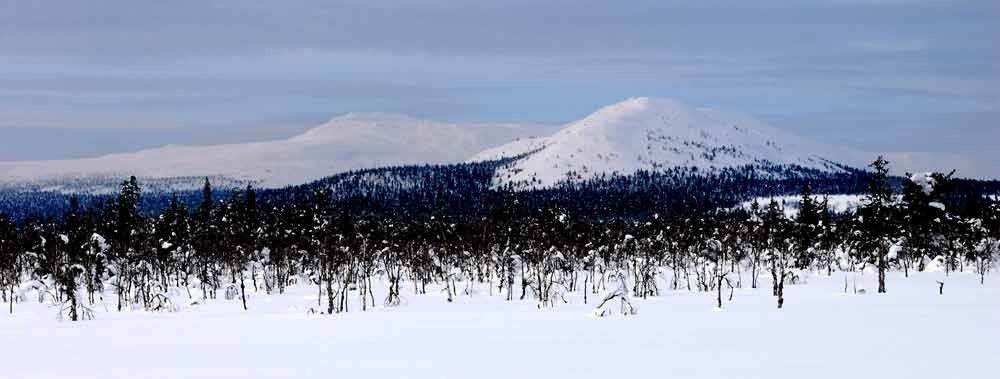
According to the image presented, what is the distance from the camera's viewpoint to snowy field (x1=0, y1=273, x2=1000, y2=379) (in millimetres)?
16391

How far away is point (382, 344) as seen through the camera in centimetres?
2103

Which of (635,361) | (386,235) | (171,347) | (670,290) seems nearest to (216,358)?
(171,347)

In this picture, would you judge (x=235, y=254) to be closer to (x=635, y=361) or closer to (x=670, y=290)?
(x=670, y=290)

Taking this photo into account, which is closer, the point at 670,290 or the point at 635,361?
the point at 635,361

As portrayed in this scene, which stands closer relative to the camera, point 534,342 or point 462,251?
point 534,342

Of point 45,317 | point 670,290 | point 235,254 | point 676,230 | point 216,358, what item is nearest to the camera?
point 216,358

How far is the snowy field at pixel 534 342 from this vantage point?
53.8 feet

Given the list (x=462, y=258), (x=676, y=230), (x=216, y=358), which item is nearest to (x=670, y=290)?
(x=462, y=258)

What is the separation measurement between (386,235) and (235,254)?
573 inches

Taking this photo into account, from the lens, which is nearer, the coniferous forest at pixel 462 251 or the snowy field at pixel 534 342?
the snowy field at pixel 534 342

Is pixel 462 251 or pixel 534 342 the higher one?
pixel 462 251

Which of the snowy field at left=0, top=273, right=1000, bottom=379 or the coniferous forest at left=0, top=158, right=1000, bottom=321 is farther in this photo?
the coniferous forest at left=0, top=158, right=1000, bottom=321

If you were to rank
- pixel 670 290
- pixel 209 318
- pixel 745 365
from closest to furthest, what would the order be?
1. pixel 745 365
2. pixel 209 318
3. pixel 670 290

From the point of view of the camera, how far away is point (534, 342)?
2081 cm
